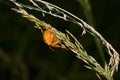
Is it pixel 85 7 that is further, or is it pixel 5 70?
pixel 5 70

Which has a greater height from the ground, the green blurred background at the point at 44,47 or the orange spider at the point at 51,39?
the orange spider at the point at 51,39

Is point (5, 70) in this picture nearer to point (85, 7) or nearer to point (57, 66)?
point (57, 66)

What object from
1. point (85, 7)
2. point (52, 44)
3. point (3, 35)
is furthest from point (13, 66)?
point (52, 44)

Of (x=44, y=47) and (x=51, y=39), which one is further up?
(x=51, y=39)

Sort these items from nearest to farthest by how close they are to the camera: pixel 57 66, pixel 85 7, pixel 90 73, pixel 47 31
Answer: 1. pixel 47 31
2. pixel 85 7
3. pixel 90 73
4. pixel 57 66

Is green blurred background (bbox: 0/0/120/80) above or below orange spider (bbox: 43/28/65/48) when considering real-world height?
below

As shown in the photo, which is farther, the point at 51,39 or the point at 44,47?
the point at 44,47

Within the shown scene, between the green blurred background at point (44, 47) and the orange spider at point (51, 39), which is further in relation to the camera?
the green blurred background at point (44, 47)

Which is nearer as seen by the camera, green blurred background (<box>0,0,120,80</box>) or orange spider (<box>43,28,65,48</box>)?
orange spider (<box>43,28,65,48</box>)
